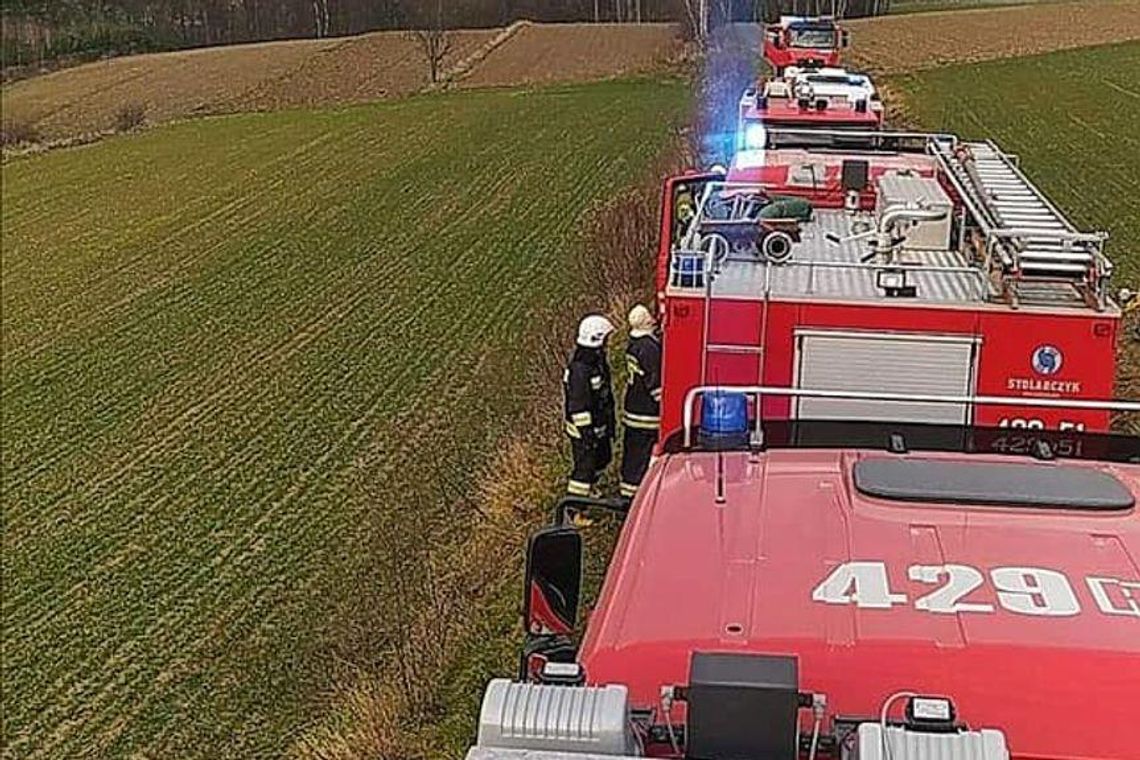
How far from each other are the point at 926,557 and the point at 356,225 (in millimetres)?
22382

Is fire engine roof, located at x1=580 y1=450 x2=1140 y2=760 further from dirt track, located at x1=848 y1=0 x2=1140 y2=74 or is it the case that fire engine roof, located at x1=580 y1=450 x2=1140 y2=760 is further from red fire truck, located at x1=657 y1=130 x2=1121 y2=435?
dirt track, located at x1=848 y1=0 x2=1140 y2=74

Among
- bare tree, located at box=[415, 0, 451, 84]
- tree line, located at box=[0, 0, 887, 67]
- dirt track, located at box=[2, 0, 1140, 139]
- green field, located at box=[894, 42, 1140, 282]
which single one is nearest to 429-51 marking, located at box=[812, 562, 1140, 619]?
tree line, located at box=[0, 0, 887, 67]

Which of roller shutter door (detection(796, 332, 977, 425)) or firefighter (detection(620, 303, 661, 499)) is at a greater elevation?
roller shutter door (detection(796, 332, 977, 425))

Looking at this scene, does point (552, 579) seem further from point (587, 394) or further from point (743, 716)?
point (587, 394)

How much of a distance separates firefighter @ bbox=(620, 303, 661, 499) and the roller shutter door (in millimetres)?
1620

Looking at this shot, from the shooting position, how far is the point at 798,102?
15125mm

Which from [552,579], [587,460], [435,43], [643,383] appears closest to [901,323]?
[643,383]

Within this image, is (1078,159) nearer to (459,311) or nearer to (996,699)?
(459,311)

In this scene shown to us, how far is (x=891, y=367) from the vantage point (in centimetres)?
620

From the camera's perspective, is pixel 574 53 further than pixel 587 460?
Yes

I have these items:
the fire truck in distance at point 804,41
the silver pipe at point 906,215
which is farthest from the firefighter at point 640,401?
the fire truck in distance at point 804,41

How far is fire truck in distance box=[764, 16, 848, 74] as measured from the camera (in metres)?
22.6

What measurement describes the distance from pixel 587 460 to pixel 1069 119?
15.8m

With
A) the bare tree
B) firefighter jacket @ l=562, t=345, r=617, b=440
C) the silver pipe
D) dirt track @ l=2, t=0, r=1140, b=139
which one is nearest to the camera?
the silver pipe
